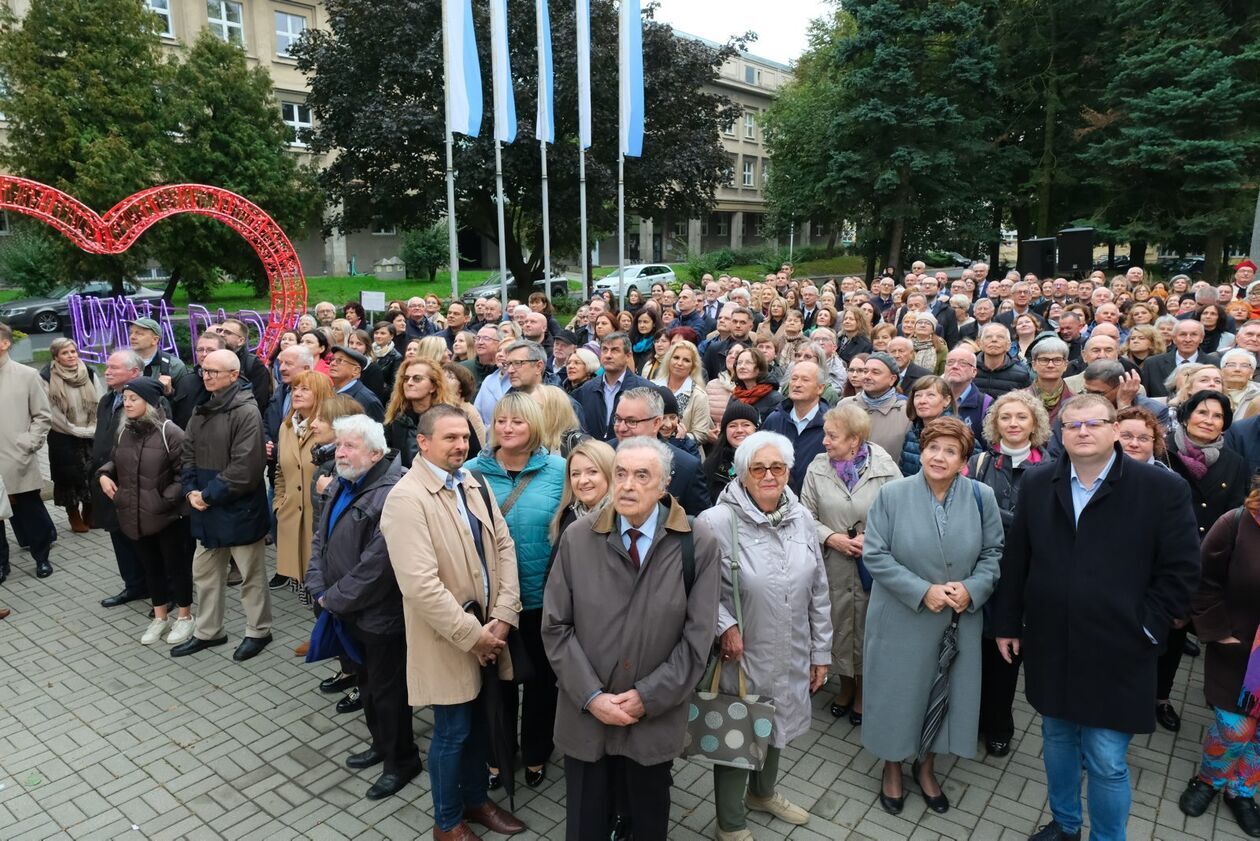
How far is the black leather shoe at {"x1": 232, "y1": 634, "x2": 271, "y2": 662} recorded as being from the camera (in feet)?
18.0

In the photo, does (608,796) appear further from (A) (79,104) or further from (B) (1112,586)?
(A) (79,104)

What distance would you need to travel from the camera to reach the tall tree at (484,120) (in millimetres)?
20391

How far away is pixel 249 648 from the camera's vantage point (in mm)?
5535

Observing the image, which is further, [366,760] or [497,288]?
[497,288]

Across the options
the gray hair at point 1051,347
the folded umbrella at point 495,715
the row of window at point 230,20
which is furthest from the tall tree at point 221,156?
the gray hair at point 1051,347

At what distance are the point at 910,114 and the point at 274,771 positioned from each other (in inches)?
1048

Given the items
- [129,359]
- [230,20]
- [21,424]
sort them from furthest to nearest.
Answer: [230,20], [21,424], [129,359]

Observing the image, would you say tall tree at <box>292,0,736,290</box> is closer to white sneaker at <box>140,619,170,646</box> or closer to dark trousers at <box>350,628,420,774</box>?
white sneaker at <box>140,619,170,646</box>

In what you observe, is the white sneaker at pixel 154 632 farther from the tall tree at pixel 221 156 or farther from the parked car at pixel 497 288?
the parked car at pixel 497 288

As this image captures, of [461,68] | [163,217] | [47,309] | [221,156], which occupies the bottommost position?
[47,309]

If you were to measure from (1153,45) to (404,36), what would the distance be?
20.1 meters

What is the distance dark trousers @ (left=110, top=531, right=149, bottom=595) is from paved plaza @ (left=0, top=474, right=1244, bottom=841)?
0.84m

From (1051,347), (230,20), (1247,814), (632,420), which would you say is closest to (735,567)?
(632,420)

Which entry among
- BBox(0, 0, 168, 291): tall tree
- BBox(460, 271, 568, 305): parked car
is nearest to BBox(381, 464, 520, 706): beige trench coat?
BBox(0, 0, 168, 291): tall tree
